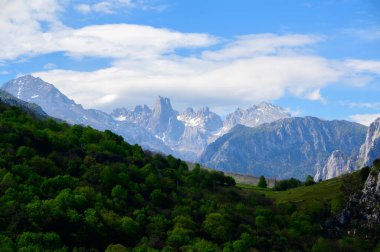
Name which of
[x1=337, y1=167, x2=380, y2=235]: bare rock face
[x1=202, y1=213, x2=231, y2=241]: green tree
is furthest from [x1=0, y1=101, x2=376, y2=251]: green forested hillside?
[x1=337, y1=167, x2=380, y2=235]: bare rock face

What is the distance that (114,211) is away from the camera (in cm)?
14312

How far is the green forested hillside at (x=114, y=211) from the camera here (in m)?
117

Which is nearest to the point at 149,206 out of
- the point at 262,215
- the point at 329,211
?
the point at 262,215

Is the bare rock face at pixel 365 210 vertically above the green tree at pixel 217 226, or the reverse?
the bare rock face at pixel 365 210

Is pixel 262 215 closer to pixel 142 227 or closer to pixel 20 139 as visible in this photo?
pixel 142 227

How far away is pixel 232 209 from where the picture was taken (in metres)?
178

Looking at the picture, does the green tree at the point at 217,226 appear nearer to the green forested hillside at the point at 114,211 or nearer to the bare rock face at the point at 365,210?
the green forested hillside at the point at 114,211

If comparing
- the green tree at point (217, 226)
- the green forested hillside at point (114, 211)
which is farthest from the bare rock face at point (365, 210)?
the green tree at point (217, 226)

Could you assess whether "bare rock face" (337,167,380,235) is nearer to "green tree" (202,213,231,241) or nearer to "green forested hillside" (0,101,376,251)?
"green forested hillside" (0,101,376,251)

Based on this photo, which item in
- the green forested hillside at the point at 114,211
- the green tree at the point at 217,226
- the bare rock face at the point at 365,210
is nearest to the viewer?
the green forested hillside at the point at 114,211

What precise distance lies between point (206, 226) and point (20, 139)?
237 feet

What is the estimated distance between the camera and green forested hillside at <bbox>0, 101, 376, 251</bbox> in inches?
4612

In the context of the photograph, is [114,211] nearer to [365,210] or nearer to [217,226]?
[217,226]

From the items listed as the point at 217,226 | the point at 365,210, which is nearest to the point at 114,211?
the point at 217,226
